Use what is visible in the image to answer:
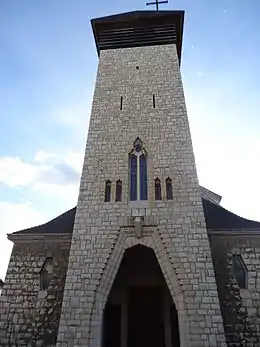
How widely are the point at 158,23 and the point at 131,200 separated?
8475 mm

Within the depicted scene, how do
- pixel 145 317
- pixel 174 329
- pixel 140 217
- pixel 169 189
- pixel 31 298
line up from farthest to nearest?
pixel 145 317
pixel 174 329
pixel 31 298
pixel 169 189
pixel 140 217

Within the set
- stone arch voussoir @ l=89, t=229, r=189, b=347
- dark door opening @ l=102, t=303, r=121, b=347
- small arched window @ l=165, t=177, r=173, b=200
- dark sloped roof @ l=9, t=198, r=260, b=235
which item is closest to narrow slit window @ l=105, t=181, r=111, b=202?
stone arch voussoir @ l=89, t=229, r=189, b=347

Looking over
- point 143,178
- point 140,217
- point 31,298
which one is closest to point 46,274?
point 31,298

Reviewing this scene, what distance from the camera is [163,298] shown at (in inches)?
385

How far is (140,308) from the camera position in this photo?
1003 cm

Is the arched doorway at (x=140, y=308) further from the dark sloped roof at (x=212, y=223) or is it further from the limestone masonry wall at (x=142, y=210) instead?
Answer: the dark sloped roof at (x=212, y=223)

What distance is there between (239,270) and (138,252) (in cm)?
320

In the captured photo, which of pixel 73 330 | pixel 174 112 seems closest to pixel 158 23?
pixel 174 112

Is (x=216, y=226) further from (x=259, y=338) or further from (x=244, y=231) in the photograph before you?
(x=259, y=338)

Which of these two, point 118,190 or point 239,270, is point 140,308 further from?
point 118,190

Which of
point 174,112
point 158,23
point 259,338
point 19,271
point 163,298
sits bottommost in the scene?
point 259,338

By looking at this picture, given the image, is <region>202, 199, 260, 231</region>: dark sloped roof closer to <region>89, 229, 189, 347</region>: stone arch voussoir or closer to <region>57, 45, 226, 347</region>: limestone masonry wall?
<region>57, 45, 226, 347</region>: limestone masonry wall

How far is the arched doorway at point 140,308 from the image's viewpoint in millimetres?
9289

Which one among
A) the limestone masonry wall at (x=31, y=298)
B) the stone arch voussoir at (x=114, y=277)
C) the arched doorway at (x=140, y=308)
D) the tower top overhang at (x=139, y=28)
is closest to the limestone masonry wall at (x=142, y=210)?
the stone arch voussoir at (x=114, y=277)
